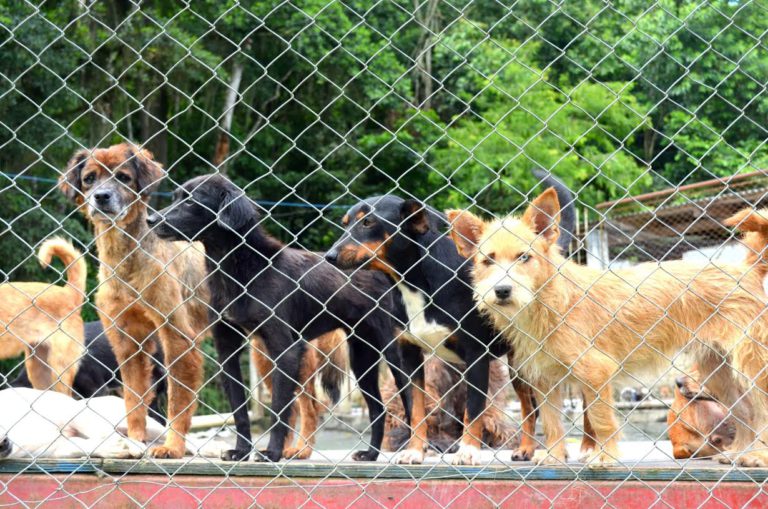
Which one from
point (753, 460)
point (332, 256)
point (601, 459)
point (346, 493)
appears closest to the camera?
point (346, 493)

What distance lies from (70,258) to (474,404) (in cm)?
469

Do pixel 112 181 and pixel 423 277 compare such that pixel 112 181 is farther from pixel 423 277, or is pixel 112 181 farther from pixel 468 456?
pixel 468 456

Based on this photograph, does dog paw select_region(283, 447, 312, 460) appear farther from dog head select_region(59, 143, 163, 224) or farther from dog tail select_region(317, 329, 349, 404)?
dog head select_region(59, 143, 163, 224)

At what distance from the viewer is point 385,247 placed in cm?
510

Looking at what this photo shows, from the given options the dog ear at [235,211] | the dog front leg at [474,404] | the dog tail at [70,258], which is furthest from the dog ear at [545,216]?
the dog tail at [70,258]

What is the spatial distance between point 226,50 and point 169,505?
53.7ft

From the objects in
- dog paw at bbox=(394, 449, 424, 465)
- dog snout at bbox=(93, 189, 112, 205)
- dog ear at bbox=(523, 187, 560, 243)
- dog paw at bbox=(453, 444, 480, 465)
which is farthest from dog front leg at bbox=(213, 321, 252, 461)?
dog ear at bbox=(523, 187, 560, 243)

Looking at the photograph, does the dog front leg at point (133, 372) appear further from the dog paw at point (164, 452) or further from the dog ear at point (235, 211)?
the dog ear at point (235, 211)

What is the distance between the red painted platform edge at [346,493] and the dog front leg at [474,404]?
547mm

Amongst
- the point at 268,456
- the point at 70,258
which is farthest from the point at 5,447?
the point at 70,258

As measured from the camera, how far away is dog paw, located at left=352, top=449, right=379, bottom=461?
5130 millimetres

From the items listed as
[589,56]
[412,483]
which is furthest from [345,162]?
[412,483]

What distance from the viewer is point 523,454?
511 centimetres

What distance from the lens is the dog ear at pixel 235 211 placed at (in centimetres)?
482
